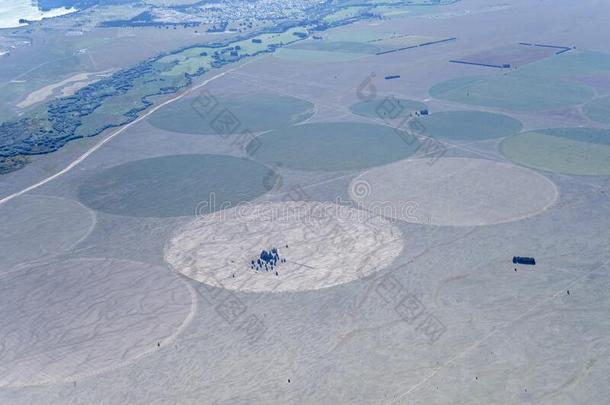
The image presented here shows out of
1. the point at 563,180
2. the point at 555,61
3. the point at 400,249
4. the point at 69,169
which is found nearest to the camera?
the point at 400,249

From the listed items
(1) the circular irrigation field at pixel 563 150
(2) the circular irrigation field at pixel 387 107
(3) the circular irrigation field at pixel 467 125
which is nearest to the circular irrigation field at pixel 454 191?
(1) the circular irrigation field at pixel 563 150

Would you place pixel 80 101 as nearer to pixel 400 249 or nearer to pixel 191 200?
pixel 191 200

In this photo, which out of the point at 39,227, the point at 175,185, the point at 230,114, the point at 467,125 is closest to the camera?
the point at 39,227

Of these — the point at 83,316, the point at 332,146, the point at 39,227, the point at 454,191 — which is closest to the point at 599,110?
the point at 454,191

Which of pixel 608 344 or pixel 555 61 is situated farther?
pixel 555 61

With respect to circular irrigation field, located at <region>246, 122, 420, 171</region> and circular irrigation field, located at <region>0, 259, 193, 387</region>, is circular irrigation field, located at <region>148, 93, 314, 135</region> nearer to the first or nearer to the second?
circular irrigation field, located at <region>246, 122, 420, 171</region>

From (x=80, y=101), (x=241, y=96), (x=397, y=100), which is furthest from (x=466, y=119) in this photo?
(x=80, y=101)

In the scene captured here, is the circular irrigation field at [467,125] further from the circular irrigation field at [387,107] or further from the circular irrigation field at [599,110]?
the circular irrigation field at [599,110]

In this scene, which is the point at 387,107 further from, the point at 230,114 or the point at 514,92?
the point at 230,114
